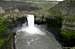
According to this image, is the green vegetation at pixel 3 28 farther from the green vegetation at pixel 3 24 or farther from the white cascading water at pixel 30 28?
the white cascading water at pixel 30 28

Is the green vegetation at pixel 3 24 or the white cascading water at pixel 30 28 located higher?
the green vegetation at pixel 3 24

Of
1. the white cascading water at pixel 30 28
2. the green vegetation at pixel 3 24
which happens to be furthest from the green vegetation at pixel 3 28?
the white cascading water at pixel 30 28

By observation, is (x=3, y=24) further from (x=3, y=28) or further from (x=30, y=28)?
(x=30, y=28)

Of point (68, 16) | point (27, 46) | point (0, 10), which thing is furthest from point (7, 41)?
point (68, 16)

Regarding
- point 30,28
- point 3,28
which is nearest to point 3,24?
point 3,28

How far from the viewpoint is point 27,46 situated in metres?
3.25

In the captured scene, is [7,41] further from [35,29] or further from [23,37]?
[35,29]

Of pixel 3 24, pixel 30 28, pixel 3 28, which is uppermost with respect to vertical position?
pixel 3 24

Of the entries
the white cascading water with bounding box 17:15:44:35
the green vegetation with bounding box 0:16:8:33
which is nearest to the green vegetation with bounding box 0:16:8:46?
the green vegetation with bounding box 0:16:8:33

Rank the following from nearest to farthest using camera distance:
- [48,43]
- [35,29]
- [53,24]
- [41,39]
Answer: [48,43] < [41,39] < [53,24] < [35,29]

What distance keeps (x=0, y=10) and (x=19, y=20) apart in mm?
1779

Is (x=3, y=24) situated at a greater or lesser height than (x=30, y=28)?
greater

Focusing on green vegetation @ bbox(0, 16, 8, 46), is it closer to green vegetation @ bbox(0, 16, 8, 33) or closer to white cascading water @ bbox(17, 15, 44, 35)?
green vegetation @ bbox(0, 16, 8, 33)

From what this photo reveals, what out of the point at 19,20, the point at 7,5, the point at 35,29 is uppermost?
the point at 7,5
